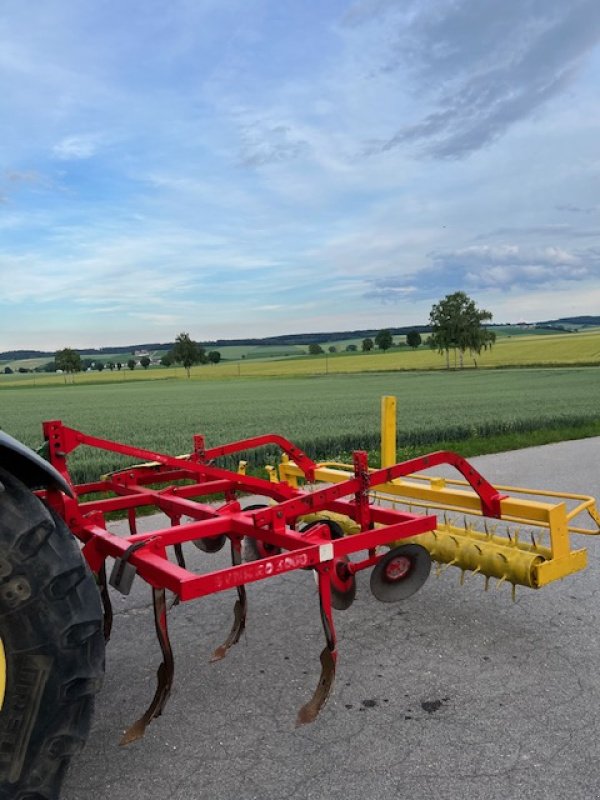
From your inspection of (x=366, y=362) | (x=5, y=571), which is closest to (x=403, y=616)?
(x=5, y=571)

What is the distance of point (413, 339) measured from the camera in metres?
90.9

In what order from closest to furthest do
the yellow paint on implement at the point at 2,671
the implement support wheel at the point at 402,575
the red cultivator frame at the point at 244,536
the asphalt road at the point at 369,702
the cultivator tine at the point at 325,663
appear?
1. the yellow paint on implement at the point at 2,671
2. the asphalt road at the point at 369,702
3. the red cultivator frame at the point at 244,536
4. the cultivator tine at the point at 325,663
5. the implement support wheel at the point at 402,575

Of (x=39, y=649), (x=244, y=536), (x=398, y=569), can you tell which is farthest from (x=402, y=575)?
(x=39, y=649)

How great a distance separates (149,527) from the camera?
20.1 feet

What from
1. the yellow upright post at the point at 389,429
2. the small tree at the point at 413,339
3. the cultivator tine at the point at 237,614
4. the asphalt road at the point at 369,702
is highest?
the small tree at the point at 413,339

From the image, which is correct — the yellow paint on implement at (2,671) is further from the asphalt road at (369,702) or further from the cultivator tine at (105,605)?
the cultivator tine at (105,605)

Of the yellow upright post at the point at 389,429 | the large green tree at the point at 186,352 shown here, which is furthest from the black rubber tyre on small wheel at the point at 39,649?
the large green tree at the point at 186,352

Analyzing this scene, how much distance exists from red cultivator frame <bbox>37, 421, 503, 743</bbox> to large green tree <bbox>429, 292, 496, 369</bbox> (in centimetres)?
5874

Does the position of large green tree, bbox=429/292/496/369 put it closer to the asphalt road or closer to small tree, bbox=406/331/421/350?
small tree, bbox=406/331/421/350

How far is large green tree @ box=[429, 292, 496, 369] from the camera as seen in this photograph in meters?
62.7

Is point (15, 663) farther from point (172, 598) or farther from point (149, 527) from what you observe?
point (149, 527)

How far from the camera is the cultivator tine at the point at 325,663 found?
2.84 meters

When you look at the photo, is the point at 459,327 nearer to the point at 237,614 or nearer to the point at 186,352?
the point at 186,352

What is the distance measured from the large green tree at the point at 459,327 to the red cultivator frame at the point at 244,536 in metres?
58.7
